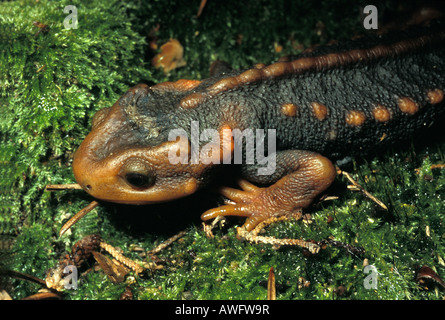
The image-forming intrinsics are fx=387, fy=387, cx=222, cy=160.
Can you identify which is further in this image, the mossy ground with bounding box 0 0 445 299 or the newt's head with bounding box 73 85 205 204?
the newt's head with bounding box 73 85 205 204

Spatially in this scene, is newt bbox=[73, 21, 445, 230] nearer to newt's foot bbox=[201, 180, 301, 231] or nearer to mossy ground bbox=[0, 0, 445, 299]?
newt's foot bbox=[201, 180, 301, 231]

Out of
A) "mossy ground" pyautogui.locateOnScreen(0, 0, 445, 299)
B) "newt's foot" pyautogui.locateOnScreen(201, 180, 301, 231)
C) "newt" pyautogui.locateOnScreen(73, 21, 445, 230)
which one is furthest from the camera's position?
"newt's foot" pyautogui.locateOnScreen(201, 180, 301, 231)

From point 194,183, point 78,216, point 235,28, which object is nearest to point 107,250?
point 78,216

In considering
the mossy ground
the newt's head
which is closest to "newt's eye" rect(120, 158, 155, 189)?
the newt's head

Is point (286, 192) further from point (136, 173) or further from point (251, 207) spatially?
point (136, 173)

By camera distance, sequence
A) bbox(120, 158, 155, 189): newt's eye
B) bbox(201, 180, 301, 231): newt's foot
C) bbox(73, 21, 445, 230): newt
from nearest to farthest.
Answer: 1. bbox(120, 158, 155, 189): newt's eye
2. bbox(73, 21, 445, 230): newt
3. bbox(201, 180, 301, 231): newt's foot

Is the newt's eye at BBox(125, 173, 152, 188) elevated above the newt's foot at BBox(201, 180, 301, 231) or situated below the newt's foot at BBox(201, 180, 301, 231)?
above
